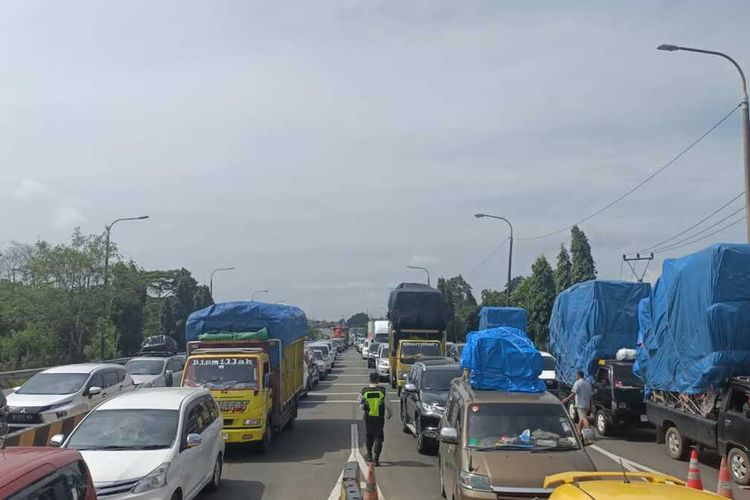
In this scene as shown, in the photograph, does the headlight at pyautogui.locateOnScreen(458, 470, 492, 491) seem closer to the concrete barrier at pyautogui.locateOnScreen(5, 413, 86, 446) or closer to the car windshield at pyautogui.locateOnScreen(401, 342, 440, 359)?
the concrete barrier at pyautogui.locateOnScreen(5, 413, 86, 446)

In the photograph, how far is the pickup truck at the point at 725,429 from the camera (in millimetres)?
11852

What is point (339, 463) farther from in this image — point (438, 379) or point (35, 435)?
point (35, 435)

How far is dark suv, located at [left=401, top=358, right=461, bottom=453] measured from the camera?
14938mm

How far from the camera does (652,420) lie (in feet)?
51.9

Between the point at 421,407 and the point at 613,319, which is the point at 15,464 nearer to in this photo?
the point at 421,407

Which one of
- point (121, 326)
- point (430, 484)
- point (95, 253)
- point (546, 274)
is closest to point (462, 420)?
point (430, 484)

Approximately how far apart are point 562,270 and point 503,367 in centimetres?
3738

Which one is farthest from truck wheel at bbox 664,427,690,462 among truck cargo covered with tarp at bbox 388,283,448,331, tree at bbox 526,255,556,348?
tree at bbox 526,255,556,348

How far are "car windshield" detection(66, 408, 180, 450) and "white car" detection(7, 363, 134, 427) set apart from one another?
676 centimetres

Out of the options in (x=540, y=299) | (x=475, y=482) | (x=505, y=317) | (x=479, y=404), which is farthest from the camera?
(x=540, y=299)

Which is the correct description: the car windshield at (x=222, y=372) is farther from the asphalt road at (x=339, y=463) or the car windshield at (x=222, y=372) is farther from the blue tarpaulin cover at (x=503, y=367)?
the blue tarpaulin cover at (x=503, y=367)

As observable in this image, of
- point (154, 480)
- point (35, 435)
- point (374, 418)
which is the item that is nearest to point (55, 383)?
point (35, 435)

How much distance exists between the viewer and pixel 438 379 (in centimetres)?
1684

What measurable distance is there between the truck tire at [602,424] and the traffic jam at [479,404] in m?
0.10
